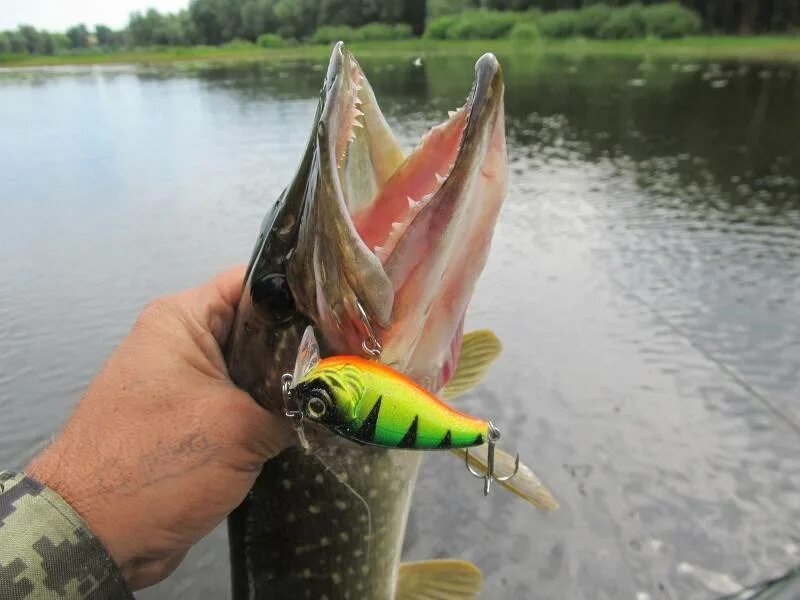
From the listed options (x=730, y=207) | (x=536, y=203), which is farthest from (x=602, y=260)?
(x=730, y=207)

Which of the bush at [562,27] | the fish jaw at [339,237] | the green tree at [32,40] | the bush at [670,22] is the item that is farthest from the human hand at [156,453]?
the green tree at [32,40]

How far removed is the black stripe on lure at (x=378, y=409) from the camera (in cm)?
76

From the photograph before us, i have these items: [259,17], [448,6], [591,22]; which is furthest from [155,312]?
[259,17]

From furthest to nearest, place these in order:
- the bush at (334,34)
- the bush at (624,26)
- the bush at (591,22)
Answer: the bush at (334,34) → the bush at (591,22) → the bush at (624,26)

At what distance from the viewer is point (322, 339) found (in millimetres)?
1075

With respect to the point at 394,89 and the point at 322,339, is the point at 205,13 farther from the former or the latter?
the point at 322,339

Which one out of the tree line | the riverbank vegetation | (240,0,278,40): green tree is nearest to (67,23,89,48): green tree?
the tree line

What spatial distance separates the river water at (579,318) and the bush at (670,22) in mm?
23442

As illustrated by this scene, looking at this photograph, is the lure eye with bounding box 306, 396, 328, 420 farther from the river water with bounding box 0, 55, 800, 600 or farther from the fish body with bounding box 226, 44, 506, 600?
the river water with bounding box 0, 55, 800, 600

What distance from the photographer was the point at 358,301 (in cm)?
100

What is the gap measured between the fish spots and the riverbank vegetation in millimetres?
27425

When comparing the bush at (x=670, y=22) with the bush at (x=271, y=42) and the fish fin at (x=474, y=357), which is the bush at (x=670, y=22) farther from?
the fish fin at (x=474, y=357)

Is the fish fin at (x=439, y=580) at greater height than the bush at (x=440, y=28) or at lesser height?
lesser

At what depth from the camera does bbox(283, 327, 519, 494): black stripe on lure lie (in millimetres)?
765
